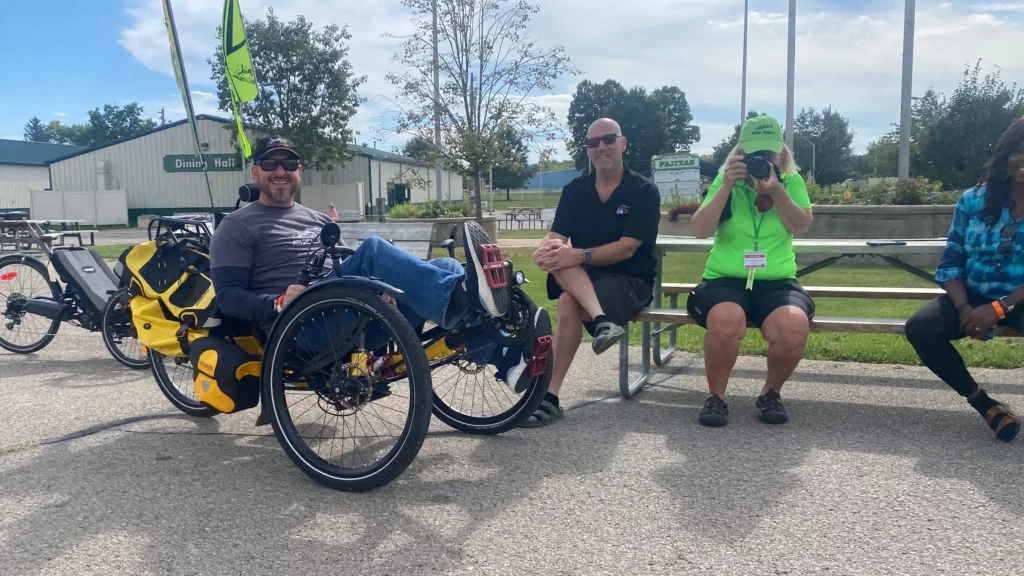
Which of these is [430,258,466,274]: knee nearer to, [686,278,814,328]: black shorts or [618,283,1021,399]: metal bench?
[618,283,1021,399]: metal bench

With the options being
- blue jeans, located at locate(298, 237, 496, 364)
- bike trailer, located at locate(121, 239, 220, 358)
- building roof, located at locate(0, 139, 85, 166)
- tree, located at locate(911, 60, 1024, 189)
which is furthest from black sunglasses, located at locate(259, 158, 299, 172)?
building roof, located at locate(0, 139, 85, 166)

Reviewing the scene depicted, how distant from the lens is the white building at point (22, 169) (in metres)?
50.8

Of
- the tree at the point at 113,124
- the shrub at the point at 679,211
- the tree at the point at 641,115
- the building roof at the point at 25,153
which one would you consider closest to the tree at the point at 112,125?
the tree at the point at 113,124

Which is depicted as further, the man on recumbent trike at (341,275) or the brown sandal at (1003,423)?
the brown sandal at (1003,423)

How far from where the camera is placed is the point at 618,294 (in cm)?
451

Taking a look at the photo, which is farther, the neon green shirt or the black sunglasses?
the neon green shirt

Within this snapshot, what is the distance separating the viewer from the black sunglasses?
154 inches

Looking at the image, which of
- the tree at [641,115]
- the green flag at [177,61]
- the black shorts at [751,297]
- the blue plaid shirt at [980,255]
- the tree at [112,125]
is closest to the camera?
the blue plaid shirt at [980,255]

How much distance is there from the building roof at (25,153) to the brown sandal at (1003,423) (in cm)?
6418

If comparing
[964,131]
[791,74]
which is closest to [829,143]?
[964,131]

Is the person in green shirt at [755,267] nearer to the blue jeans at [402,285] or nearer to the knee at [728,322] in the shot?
the knee at [728,322]

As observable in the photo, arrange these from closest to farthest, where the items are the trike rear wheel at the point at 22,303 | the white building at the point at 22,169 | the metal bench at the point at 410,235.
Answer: the trike rear wheel at the point at 22,303 < the metal bench at the point at 410,235 < the white building at the point at 22,169

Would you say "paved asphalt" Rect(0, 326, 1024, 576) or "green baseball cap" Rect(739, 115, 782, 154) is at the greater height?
"green baseball cap" Rect(739, 115, 782, 154)

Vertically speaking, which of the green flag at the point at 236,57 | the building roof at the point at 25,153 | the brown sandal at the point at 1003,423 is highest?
the building roof at the point at 25,153
